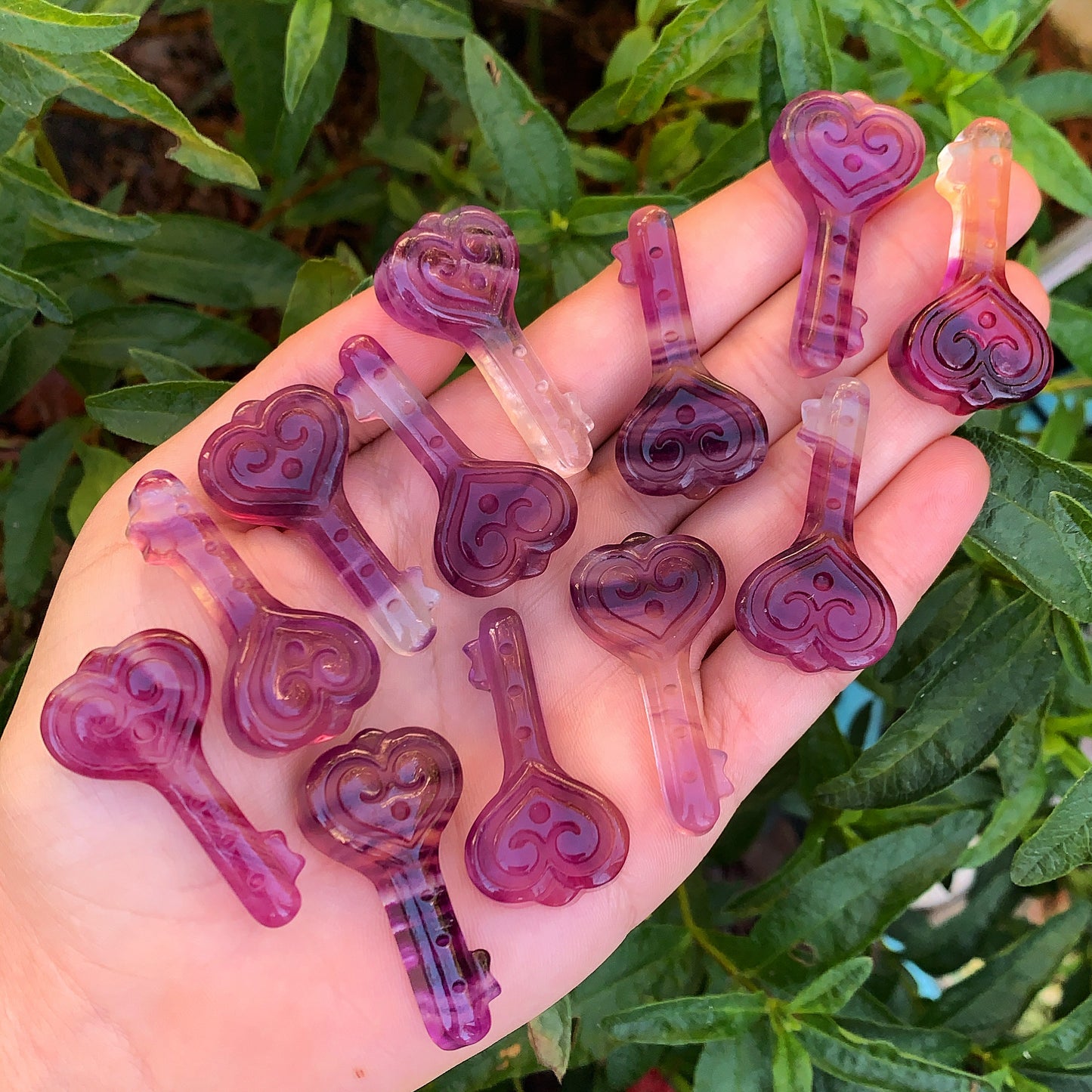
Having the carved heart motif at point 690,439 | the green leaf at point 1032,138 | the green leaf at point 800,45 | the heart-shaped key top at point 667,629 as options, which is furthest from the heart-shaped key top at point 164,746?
the green leaf at point 1032,138

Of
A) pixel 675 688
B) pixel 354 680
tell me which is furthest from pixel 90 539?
pixel 675 688

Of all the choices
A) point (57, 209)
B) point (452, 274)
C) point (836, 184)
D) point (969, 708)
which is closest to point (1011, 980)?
point (969, 708)

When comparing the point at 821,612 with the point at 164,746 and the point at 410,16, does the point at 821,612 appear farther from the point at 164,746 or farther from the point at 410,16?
the point at 410,16

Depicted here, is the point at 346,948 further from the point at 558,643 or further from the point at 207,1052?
the point at 558,643

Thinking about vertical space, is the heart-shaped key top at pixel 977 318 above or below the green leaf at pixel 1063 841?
above

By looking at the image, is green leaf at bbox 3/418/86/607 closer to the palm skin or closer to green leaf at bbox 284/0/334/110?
the palm skin

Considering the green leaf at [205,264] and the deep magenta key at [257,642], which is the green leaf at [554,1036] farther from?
the green leaf at [205,264]

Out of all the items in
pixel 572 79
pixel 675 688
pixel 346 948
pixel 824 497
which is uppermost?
pixel 572 79
